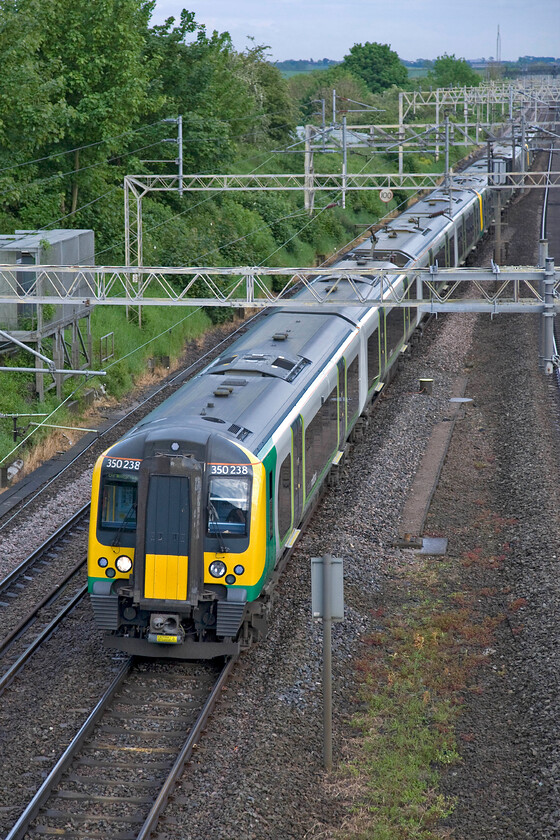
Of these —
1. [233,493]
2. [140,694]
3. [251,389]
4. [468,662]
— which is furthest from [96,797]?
[251,389]

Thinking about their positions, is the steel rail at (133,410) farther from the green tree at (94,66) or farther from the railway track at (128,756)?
the green tree at (94,66)

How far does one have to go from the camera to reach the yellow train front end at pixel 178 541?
11.3 m

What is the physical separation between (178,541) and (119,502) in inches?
32.5

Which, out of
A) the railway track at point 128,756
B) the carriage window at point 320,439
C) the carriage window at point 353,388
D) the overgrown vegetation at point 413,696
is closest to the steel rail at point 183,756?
the railway track at point 128,756

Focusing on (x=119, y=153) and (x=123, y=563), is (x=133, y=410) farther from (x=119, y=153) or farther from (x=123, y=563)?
(x=119, y=153)

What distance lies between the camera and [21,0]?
28344mm

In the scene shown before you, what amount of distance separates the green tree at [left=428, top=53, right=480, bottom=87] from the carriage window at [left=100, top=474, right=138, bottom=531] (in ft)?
370

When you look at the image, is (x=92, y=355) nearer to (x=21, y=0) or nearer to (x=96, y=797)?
(x=21, y=0)

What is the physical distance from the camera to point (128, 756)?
10.3 m

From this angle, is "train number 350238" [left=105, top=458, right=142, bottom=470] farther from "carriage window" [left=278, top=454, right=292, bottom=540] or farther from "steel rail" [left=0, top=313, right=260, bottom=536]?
"steel rail" [left=0, top=313, right=260, bottom=536]

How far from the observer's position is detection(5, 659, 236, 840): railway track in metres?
9.21

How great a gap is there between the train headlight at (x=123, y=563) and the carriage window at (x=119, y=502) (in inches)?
12.5

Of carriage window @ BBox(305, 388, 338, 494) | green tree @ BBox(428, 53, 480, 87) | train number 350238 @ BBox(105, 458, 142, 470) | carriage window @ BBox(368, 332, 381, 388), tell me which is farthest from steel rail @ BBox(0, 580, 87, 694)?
green tree @ BBox(428, 53, 480, 87)

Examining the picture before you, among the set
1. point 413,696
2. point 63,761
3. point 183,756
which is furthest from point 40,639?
point 413,696
